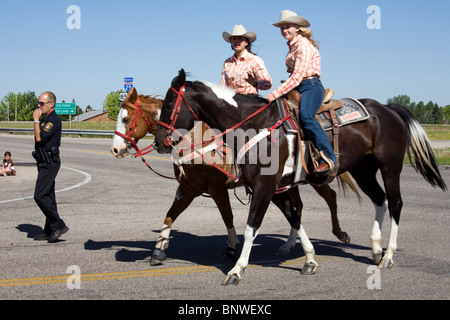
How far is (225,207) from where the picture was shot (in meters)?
6.95

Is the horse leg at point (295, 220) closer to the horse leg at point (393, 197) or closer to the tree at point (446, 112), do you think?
the horse leg at point (393, 197)

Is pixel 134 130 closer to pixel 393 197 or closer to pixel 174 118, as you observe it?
pixel 174 118

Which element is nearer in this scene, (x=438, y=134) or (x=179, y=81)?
(x=179, y=81)

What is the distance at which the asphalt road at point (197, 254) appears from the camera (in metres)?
5.60

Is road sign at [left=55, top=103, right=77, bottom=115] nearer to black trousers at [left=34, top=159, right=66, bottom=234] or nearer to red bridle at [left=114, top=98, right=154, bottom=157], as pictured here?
black trousers at [left=34, top=159, right=66, bottom=234]

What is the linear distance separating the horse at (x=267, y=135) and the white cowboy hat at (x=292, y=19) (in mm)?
981

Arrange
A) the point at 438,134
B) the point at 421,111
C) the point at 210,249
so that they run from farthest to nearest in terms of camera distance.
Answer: the point at 421,111 → the point at 438,134 → the point at 210,249

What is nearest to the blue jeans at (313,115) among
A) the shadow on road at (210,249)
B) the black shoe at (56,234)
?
the shadow on road at (210,249)

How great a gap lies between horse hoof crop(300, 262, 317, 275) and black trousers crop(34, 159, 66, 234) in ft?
13.0

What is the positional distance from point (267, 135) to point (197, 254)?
2172 millimetres

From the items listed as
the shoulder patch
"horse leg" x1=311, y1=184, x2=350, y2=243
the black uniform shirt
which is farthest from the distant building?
"horse leg" x1=311, y1=184, x2=350, y2=243

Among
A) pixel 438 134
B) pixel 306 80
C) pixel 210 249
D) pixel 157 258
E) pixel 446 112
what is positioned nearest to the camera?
pixel 306 80

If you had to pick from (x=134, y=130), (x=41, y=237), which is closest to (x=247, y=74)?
(x=134, y=130)
